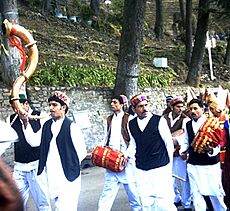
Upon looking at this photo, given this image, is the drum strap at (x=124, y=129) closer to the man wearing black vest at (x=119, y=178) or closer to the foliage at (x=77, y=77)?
the man wearing black vest at (x=119, y=178)

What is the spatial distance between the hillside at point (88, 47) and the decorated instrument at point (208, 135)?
877 centimetres

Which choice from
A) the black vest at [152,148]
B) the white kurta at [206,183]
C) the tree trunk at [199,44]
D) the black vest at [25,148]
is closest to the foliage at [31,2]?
the tree trunk at [199,44]

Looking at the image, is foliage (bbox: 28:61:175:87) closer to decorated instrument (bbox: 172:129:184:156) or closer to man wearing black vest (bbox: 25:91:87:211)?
decorated instrument (bbox: 172:129:184:156)

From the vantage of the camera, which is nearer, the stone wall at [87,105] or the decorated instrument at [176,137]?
the decorated instrument at [176,137]

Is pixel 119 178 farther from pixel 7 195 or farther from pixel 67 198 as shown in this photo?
pixel 7 195

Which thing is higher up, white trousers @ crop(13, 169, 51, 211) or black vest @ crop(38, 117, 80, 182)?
black vest @ crop(38, 117, 80, 182)

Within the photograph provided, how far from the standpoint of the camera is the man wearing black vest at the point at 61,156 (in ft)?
21.9

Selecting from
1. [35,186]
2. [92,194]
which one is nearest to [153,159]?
[35,186]

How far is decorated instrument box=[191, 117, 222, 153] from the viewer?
737 centimetres

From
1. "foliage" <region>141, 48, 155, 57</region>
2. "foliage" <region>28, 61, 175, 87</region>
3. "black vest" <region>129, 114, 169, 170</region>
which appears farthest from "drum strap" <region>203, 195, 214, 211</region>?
"foliage" <region>141, 48, 155, 57</region>

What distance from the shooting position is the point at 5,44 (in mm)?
12766

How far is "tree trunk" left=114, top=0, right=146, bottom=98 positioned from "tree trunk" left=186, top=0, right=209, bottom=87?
5766 mm

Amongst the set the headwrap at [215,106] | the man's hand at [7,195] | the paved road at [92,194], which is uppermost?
the man's hand at [7,195]

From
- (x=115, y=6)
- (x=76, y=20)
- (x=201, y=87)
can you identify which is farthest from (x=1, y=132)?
(x=115, y=6)
